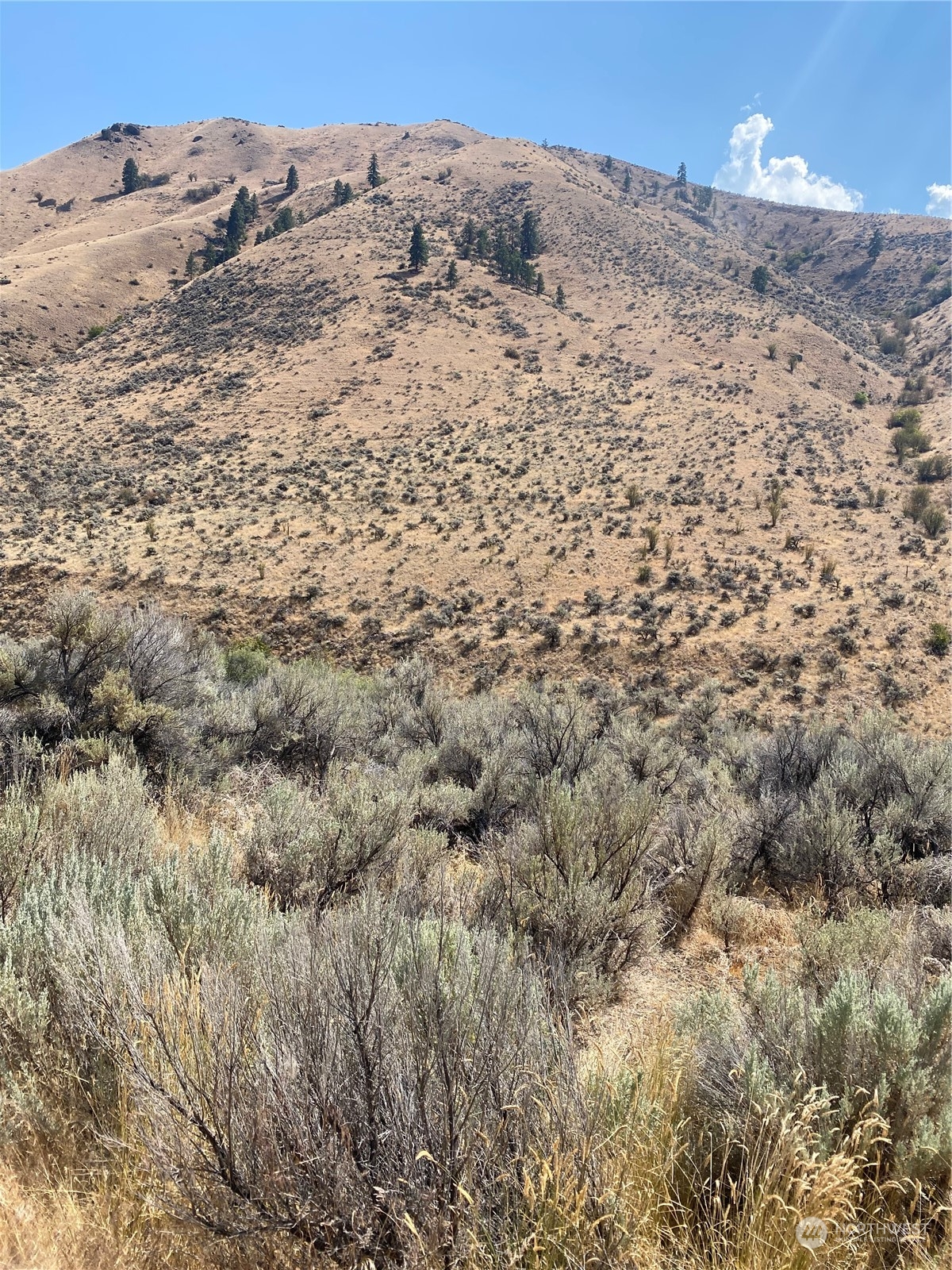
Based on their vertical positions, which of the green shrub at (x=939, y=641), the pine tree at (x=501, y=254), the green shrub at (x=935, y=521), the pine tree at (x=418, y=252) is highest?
the pine tree at (x=501, y=254)

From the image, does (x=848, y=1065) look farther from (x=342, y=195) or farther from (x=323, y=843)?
(x=342, y=195)

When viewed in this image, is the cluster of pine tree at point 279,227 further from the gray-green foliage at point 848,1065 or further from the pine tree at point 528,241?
the gray-green foliage at point 848,1065

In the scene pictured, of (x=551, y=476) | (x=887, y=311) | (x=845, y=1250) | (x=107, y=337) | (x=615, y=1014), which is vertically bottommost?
(x=615, y=1014)

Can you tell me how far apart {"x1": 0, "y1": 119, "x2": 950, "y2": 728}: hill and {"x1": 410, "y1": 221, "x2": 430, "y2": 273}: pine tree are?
0.89 meters

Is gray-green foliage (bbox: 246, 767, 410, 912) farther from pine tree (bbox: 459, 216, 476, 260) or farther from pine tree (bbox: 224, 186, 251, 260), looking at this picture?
pine tree (bbox: 224, 186, 251, 260)

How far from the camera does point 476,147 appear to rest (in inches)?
3398

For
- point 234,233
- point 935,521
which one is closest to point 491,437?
point 935,521

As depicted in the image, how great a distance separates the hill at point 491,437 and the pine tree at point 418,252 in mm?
886

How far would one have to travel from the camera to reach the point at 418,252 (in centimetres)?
5356

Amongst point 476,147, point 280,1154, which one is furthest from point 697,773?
point 476,147

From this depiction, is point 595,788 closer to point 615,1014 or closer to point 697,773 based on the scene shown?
point 615,1014

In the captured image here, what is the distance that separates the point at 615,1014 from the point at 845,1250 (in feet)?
6.32

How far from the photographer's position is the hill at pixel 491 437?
1998 cm

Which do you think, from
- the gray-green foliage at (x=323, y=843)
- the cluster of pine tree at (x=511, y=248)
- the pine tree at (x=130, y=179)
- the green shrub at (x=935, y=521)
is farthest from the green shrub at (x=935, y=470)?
the pine tree at (x=130, y=179)
